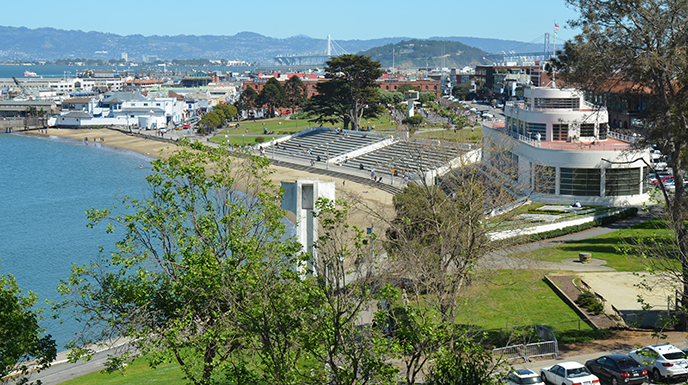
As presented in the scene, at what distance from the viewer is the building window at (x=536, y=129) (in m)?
52.1

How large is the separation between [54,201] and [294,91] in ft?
241

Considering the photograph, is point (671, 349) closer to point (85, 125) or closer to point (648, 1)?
point (648, 1)

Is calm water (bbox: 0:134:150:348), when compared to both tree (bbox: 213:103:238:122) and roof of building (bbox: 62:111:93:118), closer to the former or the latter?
roof of building (bbox: 62:111:93:118)

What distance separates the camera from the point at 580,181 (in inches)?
1836

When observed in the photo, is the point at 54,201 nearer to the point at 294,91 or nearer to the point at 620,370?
the point at 620,370

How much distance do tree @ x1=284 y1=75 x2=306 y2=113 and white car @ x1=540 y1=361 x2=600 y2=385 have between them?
116246mm

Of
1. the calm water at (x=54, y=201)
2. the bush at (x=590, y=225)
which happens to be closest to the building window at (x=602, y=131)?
the bush at (x=590, y=225)

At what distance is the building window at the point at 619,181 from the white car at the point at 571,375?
29.2 m

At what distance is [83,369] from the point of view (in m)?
26.3

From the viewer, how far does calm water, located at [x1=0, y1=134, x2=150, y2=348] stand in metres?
42.0

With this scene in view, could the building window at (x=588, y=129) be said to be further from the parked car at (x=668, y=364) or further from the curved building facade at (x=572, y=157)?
the parked car at (x=668, y=364)

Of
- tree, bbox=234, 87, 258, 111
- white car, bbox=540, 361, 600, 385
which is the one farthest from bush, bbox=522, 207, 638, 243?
tree, bbox=234, 87, 258, 111

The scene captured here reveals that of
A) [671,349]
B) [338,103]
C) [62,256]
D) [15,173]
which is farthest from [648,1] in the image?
[15,173]

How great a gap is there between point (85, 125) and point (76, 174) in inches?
1988
